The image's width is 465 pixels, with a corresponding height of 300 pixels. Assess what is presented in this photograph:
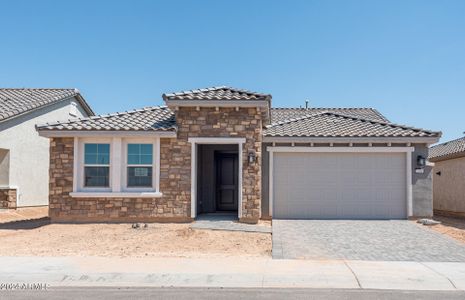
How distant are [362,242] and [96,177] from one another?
8610 mm

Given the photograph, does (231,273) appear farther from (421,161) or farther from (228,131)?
(421,161)

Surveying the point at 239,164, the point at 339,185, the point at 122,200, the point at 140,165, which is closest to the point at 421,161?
the point at 339,185

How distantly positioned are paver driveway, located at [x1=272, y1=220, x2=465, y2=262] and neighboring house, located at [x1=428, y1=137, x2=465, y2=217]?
5.53 m

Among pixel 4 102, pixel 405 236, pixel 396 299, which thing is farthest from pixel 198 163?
pixel 4 102

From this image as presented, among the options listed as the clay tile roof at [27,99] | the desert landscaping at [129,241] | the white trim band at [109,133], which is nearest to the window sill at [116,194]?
the desert landscaping at [129,241]

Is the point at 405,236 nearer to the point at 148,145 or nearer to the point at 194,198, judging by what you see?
the point at 194,198

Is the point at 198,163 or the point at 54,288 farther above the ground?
the point at 198,163

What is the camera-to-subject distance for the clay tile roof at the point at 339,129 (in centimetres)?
1511

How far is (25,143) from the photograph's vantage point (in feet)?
64.4

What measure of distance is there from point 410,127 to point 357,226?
4.62 metres

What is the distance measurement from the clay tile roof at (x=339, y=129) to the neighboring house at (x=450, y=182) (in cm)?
416

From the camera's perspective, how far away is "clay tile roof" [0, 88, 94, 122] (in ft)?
63.1

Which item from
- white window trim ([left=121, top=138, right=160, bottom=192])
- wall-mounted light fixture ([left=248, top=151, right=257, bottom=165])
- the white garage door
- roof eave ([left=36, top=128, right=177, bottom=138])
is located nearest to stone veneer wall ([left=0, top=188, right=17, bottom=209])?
roof eave ([left=36, top=128, right=177, bottom=138])

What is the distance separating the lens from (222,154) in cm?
1669
